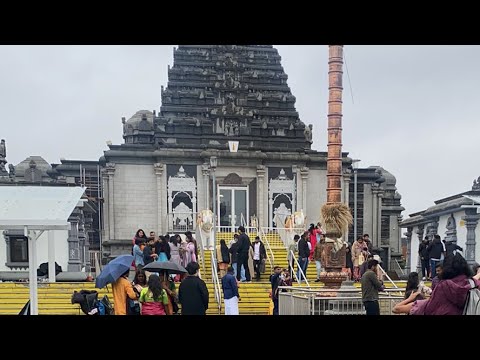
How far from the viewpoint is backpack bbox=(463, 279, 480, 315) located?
3707 mm

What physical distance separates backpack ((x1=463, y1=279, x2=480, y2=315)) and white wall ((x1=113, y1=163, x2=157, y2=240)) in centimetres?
2042

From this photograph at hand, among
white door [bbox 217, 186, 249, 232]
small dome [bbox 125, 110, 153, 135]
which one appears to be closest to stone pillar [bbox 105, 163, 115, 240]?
small dome [bbox 125, 110, 153, 135]

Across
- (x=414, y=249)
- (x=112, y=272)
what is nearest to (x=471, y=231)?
(x=414, y=249)

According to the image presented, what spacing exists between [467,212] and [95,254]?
1695 cm

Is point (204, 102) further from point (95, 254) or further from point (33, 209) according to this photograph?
point (33, 209)

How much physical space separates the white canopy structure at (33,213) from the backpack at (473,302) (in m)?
7.39

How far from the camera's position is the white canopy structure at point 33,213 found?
9.06 m

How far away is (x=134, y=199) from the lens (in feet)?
77.6

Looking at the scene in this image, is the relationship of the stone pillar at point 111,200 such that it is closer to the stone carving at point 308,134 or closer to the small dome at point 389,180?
the stone carving at point 308,134

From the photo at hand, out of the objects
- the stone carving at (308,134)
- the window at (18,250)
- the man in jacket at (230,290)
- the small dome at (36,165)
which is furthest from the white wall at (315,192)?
the small dome at (36,165)

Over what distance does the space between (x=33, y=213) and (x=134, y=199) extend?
14267 millimetres

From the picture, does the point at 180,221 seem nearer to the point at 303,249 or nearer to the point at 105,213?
the point at 105,213
